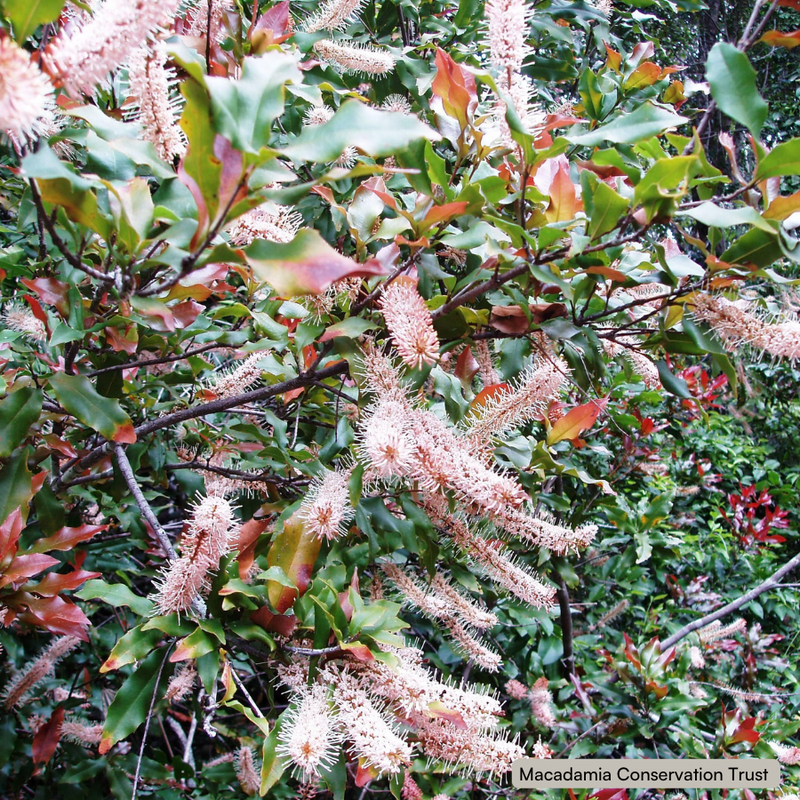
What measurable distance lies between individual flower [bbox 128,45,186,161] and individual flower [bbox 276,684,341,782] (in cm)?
78

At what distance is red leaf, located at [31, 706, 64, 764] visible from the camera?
152 cm

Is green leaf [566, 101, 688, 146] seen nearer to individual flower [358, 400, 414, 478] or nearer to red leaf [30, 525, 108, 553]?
individual flower [358, 400, 414, 478]

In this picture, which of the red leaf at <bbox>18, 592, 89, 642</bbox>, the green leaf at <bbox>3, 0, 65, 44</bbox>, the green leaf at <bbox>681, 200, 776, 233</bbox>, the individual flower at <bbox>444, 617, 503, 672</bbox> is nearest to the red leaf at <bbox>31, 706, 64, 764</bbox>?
the red leaf at <bbox>18, 592, 89, 642</bbox>

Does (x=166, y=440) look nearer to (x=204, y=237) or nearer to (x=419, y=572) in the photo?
(x=419, y=572)

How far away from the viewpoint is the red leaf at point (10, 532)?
1.05 m

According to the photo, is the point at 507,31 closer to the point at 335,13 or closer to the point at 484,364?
the point at 484,364

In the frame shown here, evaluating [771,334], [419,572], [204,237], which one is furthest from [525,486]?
[204,237]

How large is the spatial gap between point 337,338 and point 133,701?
0.68 metres

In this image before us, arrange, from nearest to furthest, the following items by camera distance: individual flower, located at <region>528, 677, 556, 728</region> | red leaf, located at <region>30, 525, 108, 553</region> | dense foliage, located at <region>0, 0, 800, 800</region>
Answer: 1. dense foliage, located at <region>0, 0, 800, 800</region>
2. red leaf, located at <region>30, 525, 108, 553</region>
3. individual flower, located at <region>528, 677, 556, 728</region>

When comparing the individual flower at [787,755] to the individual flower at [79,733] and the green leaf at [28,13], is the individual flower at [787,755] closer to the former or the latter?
the individual flower at [79,733]

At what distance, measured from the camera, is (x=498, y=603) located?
6.31ft

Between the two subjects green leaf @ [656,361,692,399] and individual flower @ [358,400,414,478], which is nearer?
individual flower @ [358,400,414,478]

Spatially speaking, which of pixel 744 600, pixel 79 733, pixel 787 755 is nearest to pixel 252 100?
pixel 79 733

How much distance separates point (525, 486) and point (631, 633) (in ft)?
6.82
